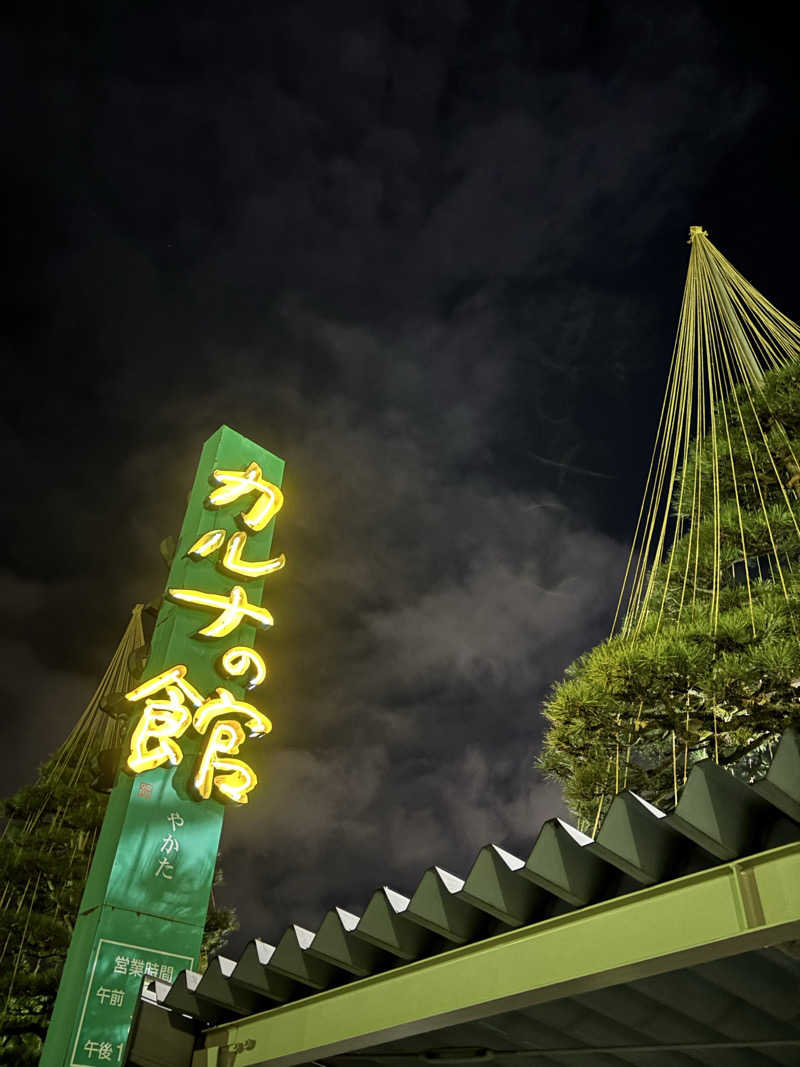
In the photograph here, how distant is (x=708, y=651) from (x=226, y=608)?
5.03 metres

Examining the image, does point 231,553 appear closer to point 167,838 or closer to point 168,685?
point 168,685

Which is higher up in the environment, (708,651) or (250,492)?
(250,492)

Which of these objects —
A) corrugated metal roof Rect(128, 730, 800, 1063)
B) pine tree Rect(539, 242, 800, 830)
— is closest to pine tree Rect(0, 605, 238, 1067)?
pine tree Rect(539, 242, 800, 830)

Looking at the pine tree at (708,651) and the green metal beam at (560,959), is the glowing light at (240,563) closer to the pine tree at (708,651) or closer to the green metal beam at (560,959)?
the pine tree at (708,651)

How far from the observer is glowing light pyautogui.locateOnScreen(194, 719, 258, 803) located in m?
8.18

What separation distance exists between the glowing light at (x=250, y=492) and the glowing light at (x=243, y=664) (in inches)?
64.5

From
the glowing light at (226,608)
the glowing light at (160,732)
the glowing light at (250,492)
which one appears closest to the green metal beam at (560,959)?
the glowing light at (160,732)

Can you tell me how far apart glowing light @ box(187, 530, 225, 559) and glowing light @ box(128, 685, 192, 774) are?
1604 mm

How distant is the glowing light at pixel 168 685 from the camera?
8.23m

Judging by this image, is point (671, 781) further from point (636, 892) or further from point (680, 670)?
point (636, 892)

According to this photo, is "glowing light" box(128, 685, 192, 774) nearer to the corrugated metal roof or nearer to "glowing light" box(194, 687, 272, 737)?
"glowing light" box(194, 687, 272, 737)

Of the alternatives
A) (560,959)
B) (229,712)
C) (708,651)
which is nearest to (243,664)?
(229,712)

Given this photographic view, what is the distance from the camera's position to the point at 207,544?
945cm

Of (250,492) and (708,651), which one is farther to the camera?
(250,492)
